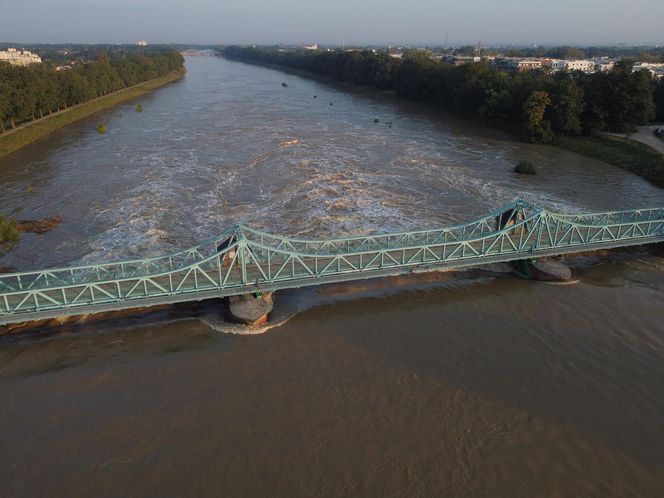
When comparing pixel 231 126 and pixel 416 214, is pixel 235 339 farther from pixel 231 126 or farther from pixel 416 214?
pixel 231 126

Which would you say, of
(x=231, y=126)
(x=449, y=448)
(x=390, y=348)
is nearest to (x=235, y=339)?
(x=390, y=348)

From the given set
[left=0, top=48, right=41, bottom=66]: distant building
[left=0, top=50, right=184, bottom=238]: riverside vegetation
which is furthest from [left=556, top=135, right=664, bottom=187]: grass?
[left=0, top=48, right=41, bottom=66]: distant building

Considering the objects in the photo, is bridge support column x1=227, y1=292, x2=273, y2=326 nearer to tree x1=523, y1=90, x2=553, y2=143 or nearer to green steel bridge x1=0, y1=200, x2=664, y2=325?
green steel bridge x1=0, y1=200, x2=664, y2=325

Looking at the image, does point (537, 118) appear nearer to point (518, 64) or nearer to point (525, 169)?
point (525, 169)

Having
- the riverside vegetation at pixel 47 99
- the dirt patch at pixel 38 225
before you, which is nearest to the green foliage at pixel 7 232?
the riverside vegetation at pixel 47 99

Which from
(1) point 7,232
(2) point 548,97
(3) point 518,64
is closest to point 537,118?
(2) point 548,97
